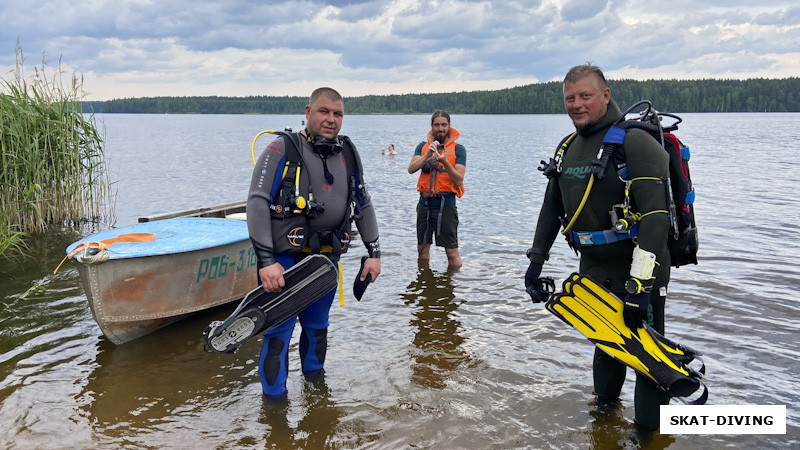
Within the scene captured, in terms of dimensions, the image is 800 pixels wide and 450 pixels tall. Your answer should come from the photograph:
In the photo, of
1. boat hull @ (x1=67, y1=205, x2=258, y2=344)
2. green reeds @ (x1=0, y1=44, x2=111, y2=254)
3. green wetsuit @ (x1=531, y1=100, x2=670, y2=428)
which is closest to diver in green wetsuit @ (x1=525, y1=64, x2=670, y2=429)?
green wetsuit @ (x1=531, y1=100, x2=670, y2=428)

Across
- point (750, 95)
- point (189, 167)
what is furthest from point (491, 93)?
point (189, 167)

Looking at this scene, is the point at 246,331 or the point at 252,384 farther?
the point at 252,384

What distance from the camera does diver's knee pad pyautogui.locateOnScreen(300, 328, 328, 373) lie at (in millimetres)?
4863

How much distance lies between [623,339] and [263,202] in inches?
103

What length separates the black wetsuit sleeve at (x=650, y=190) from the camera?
349 cm

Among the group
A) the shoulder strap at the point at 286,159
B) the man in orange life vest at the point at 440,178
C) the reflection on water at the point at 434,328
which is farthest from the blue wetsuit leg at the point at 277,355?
the man in orange life vest at the point at 440,178

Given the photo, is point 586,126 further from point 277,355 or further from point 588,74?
point 277,355

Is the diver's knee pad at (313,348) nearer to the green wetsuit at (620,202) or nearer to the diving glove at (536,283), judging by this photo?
the diving glove at (536,283)

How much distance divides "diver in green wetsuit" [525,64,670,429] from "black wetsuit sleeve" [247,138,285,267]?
201 cm

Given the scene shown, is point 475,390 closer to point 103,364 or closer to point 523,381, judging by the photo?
point 523,381

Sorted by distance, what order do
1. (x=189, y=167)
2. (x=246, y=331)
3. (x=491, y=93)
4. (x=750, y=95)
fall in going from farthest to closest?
1. (x=491, y=93)
2. (x=750, y=95)
3. (x=189, y=167)
4. (x=246, y=331)

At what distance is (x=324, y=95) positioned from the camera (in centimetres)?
434

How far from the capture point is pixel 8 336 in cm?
643

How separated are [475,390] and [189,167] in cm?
2807
